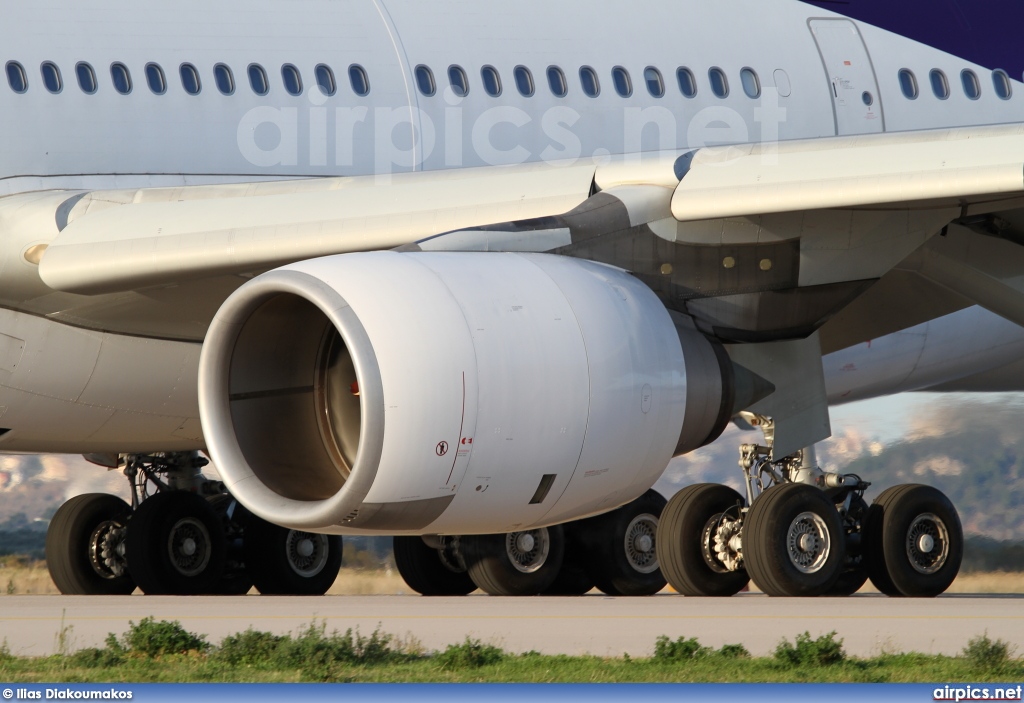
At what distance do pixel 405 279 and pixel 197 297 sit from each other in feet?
9.17

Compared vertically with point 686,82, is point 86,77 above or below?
below

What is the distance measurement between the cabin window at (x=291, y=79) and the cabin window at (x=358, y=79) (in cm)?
32

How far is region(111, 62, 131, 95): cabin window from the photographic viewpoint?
9.52 metres

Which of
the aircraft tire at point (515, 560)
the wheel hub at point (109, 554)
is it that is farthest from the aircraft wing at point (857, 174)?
the wheel hub at point (109, 554)

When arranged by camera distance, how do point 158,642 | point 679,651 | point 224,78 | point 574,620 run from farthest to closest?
point 224,78, point 574,620, point 158,642, point 679,651

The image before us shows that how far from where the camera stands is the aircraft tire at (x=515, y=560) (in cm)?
1127

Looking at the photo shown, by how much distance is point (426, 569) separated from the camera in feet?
39.3

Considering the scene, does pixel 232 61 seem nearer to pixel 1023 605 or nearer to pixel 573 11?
pixel 573 11

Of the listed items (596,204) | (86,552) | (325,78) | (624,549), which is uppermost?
(325,78)

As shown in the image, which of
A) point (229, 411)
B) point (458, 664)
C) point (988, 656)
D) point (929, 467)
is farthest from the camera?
point (929, 467)

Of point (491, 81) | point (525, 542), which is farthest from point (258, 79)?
point (525, 542)

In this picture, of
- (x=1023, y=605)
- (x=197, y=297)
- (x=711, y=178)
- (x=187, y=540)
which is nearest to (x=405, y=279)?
(x=711, y=178)

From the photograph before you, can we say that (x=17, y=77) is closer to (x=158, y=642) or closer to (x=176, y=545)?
(x=176, y=545)

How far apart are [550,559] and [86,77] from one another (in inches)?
173
